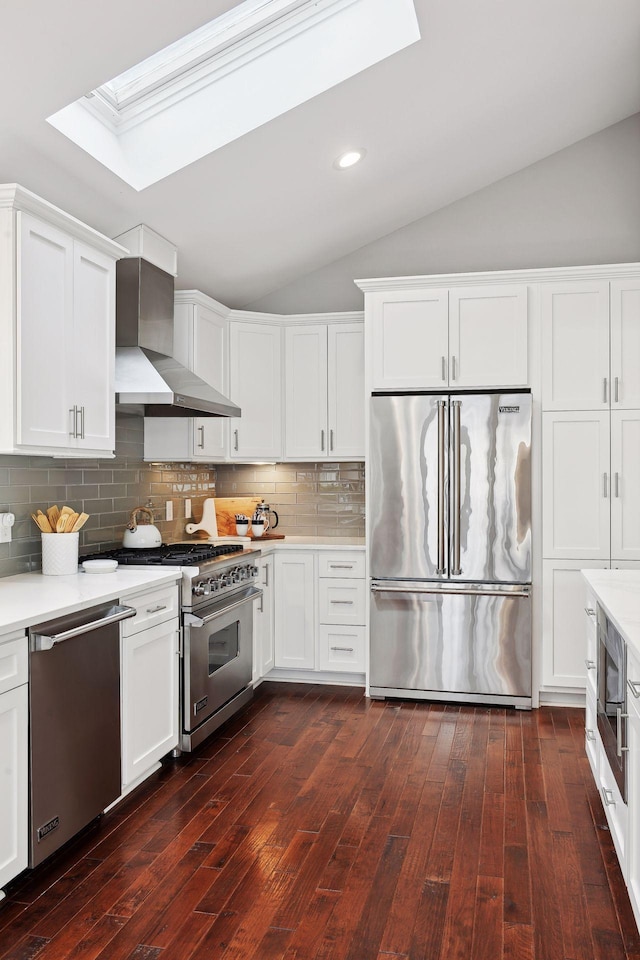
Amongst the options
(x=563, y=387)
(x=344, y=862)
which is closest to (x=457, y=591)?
(x=563, y=387)

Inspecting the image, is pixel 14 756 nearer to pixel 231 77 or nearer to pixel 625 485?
pixel 231 77

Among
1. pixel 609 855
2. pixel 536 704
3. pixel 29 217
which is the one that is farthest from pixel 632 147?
pixel 609 855

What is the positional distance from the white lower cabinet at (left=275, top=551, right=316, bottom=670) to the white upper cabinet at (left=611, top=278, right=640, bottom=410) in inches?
81.3

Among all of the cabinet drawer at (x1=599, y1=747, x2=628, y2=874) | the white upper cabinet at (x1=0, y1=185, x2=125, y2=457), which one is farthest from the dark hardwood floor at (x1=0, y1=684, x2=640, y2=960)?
the white upper cabinet at (x1=0, y1=185, x2=125, y2=457)

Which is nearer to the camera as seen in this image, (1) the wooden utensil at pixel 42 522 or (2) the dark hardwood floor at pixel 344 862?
(2) the dark hardwood floor at pixel 344 862

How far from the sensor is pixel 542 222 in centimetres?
512

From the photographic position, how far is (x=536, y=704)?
4.48 meters

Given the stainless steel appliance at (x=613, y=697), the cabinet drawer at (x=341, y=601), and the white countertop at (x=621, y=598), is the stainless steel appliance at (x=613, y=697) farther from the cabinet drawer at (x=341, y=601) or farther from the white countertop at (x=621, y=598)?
the cabinet drawer at (x=341, y=601)

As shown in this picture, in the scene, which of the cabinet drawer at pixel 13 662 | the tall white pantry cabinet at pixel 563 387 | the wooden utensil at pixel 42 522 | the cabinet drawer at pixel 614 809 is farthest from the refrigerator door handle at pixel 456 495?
the cabinet drawer at pixel 13 662

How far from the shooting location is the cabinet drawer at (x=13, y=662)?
2.32 meters

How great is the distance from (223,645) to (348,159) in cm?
264

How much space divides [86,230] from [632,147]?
11.9 feet

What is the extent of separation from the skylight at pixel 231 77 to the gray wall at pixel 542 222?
2024 millimetres

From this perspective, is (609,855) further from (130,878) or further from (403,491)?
(403,491)
